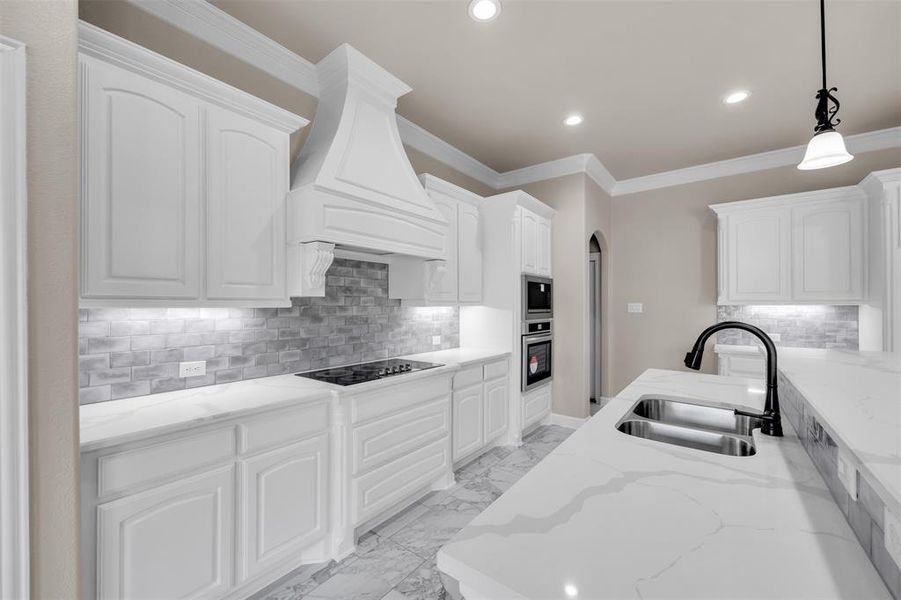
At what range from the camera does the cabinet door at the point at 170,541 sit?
4.44 feet

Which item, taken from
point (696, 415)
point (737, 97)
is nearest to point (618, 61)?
point (737, 97)

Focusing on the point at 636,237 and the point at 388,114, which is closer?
the point at 388,114

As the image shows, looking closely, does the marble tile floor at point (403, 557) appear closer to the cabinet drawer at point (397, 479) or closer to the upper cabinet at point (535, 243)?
the cabinet drawer at point (397, 479)

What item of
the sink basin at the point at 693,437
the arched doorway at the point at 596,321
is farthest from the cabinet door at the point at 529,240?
the sink basin at the point at 693,437

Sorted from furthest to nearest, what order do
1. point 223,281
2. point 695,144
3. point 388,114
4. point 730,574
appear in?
point 695,144, point 388,114, point 223,281, point 730,574

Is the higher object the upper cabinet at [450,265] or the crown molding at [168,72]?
the crown molding at [168,72]

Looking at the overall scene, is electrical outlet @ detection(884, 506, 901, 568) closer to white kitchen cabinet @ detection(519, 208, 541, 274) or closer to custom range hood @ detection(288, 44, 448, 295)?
custom range hood @ detection(288, 44, 448, 295)

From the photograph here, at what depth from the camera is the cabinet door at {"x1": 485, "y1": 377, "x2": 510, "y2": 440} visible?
336cm

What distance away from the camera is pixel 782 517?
0.78 metres

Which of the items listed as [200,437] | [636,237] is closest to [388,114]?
[200,437]

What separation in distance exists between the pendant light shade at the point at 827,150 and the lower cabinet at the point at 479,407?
2.35 meters

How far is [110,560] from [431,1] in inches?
106

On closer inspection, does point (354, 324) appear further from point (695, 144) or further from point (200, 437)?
point (695, 144)

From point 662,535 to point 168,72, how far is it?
2299mm
